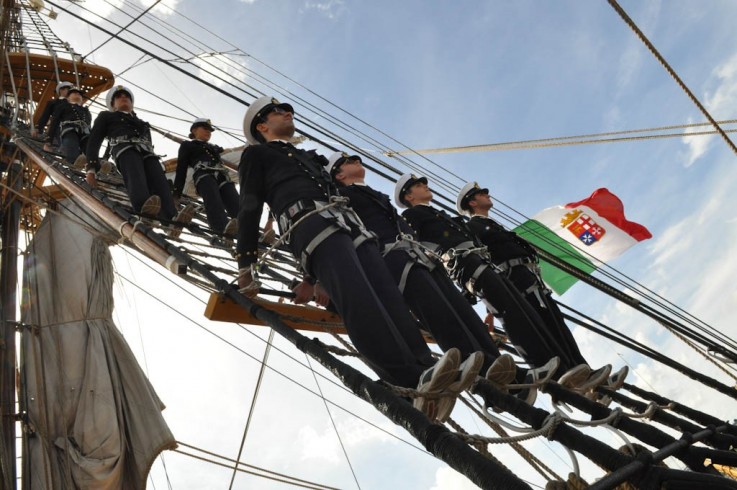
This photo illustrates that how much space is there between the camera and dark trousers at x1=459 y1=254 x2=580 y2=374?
9.94ft

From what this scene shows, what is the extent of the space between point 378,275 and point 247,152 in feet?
2.35

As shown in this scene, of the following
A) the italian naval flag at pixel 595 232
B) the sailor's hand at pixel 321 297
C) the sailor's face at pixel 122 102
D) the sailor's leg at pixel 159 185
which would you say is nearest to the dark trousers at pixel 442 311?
the sailor's hand at pixel 321 297

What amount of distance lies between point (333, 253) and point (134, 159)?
275cm

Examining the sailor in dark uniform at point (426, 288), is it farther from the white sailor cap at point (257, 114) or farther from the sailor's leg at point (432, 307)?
the white sailor cap at point (257, 114)

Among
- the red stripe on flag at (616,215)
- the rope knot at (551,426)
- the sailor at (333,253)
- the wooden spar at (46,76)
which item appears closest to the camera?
the rope knot at (551,426)

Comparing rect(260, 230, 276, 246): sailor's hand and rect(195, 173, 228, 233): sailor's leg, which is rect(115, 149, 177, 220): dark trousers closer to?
rect(195, 173, 228, 233): sailor's leg

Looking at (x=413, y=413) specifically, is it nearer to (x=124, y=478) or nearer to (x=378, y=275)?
(x=378, y=275)

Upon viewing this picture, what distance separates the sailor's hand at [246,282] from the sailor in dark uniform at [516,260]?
4.65 feet

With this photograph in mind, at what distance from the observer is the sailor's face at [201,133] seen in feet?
15.5

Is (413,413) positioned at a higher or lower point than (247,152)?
lower

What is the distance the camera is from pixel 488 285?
3.08 m

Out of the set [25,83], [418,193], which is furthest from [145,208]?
[25,83]

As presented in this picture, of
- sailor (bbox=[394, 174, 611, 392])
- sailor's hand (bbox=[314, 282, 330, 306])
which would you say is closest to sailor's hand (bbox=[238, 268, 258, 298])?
sailor's hand (bbox=[314, 282, 330, 306])

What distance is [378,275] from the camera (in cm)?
223
